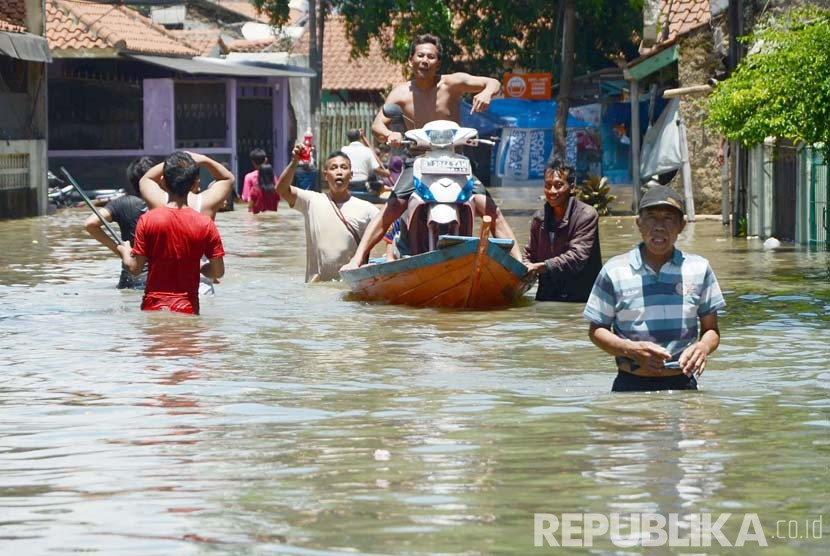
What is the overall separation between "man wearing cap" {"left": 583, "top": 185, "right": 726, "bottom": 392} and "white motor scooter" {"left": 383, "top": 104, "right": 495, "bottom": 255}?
5583 mm

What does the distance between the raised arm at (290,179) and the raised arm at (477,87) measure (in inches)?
56.8

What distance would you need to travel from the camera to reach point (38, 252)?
20.0 meters

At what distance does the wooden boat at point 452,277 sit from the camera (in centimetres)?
1260

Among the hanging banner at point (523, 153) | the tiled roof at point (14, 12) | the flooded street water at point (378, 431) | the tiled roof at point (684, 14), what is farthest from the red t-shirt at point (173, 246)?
the hanging banner at point (523, 153)

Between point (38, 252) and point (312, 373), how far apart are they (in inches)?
443

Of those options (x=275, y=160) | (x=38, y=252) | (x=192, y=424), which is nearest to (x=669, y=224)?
(x=192, y=424)

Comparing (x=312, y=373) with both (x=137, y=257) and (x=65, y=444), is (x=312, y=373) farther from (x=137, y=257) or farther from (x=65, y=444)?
(x=65, y=444)

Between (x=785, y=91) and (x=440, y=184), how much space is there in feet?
13.4

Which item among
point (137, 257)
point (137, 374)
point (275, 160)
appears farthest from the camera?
point (275, 160)

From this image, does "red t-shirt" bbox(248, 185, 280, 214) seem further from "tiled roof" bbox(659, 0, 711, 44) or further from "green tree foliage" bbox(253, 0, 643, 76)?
"tiled roof" bbox(659, 0, 711, 44)

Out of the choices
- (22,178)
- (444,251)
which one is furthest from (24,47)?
(444,251)

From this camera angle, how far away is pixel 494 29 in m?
37.2

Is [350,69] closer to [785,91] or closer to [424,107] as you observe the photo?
[785,91]

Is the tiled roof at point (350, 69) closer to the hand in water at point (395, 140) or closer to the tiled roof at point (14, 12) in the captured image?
the tiled roof at point (14, 12)
